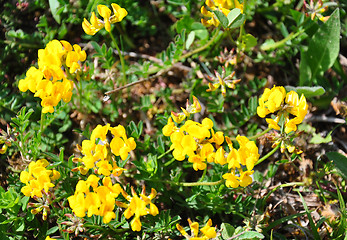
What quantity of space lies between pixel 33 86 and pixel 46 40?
1.29 metres

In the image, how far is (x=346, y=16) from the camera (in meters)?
4.12

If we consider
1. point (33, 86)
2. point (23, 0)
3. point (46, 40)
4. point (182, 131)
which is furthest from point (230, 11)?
point (23, 0)

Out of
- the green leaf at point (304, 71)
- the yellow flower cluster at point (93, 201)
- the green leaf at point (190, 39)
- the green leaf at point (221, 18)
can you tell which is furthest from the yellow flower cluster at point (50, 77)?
the green leaf at point (304, 71)

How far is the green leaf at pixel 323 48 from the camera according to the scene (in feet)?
12.3

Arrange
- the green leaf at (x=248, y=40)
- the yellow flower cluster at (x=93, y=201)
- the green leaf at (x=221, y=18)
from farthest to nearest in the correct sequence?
the green leaf at (x=248, y=40), the green leaf at (x=221, y=18), the yellow flower cluster at (x=93, y=201)

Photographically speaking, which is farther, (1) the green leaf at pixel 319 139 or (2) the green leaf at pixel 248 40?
(1) the green leaf at pixel 319 139

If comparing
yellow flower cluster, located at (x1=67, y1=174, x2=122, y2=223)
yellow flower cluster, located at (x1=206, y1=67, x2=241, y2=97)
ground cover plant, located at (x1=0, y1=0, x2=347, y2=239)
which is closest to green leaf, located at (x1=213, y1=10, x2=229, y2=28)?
ground cover plant, located at (x1=0, y1=0, x2=347, y2=239)

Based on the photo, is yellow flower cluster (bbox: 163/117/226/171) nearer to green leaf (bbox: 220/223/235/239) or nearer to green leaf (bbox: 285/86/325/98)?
green leaf (bbox: 220/223/235/239)

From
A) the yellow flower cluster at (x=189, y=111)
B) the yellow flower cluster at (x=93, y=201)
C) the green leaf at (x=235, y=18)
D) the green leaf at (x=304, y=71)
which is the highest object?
the green leaf at (x=235, y=18)

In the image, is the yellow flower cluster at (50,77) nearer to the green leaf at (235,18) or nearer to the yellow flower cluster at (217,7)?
the yellow flower cluster at (217,7)

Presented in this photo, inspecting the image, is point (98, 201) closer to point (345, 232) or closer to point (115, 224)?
point (115, 224)

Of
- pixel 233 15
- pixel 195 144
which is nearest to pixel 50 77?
pixel 195 144

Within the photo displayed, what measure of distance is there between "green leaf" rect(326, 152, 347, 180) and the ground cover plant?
0.01 meters

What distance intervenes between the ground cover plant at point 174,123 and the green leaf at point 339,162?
0.01 meters
